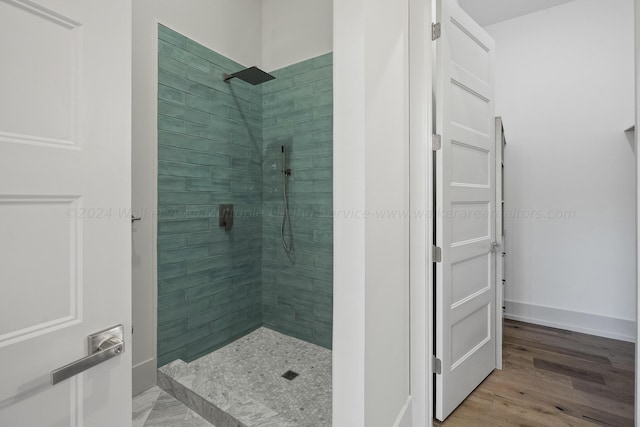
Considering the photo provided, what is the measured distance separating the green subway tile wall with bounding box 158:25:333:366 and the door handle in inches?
55.1

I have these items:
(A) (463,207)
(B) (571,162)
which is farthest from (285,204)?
(B) (571,162)

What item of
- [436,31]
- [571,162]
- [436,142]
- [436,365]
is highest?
[436,31]

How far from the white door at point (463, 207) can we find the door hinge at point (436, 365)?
0.02m

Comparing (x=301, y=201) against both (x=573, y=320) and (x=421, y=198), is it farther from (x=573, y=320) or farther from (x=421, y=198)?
(x=573, y=320)

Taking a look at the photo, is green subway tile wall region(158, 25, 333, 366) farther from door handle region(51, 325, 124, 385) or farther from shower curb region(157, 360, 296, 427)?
door handle region(51, 325, 124, 385)

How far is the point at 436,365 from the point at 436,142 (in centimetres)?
131

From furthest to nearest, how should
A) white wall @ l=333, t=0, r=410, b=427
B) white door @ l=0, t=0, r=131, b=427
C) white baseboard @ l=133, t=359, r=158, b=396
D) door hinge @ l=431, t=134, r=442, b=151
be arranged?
white baseboard @ l=133, t=359, r=158, b=396 < door hinge @ l=431, t=134, r=442, b=151 < white wall @ l=333, t=0, r=410, b=427 < white door @ l=0, t=0, r=131, b=427

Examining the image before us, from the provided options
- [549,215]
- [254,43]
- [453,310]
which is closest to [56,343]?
[453,310]

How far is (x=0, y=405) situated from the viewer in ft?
1.79

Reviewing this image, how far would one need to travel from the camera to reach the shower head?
7.47ft

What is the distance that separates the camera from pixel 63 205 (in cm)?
64

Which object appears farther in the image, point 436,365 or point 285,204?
point 285,204

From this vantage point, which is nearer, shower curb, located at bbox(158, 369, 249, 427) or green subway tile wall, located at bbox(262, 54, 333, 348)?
shower curb, located at bbox(158, 369, 249, 427)

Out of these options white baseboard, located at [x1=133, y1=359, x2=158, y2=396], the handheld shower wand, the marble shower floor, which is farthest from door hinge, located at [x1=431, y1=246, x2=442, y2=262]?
white baseboard, located at [x1=133, y1=359, x2=158, y2=396]
